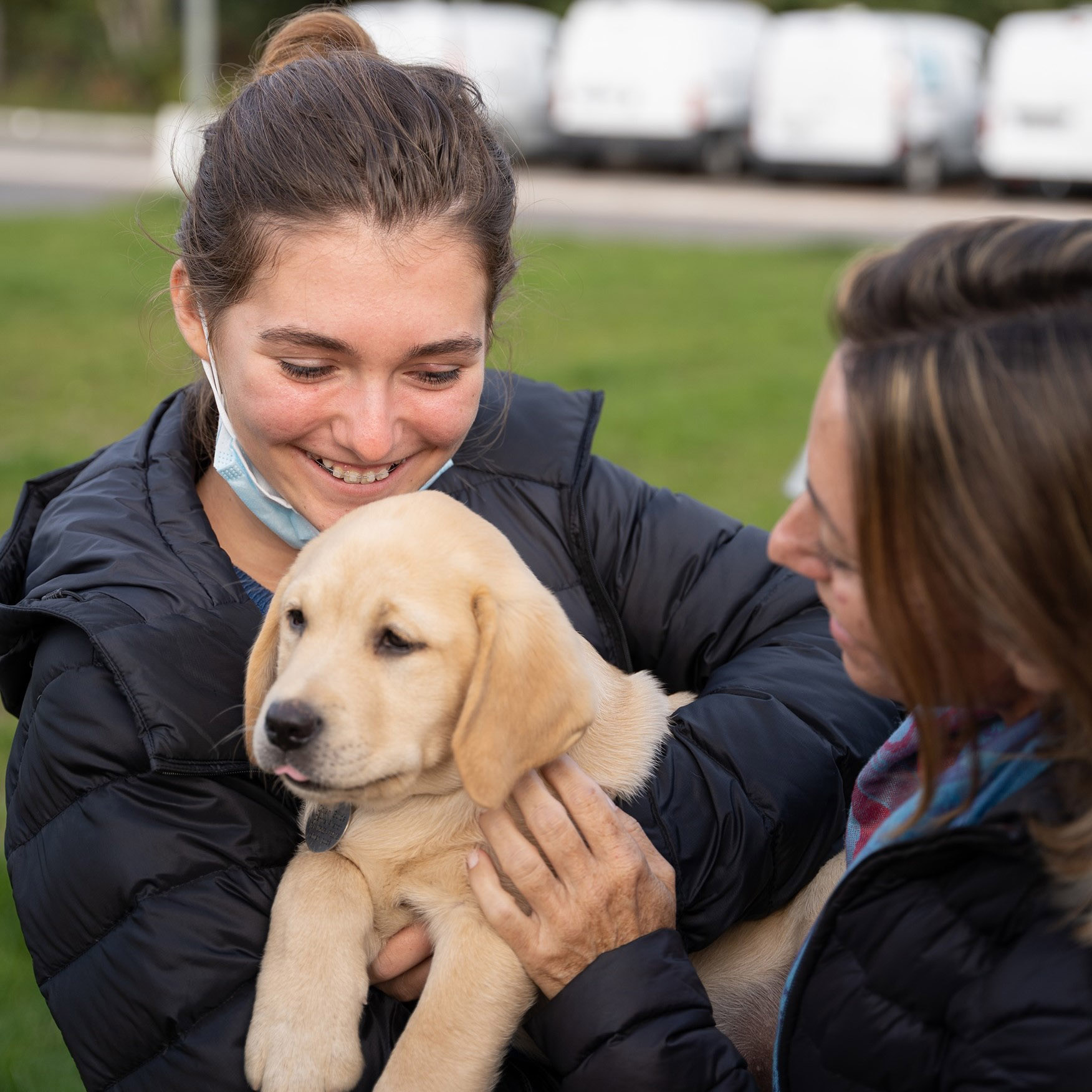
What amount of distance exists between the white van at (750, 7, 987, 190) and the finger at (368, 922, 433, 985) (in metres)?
18.9

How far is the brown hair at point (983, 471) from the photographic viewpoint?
176cm

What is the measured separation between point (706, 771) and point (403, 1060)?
31.5 inches

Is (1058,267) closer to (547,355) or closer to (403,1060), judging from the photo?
(403,1060)

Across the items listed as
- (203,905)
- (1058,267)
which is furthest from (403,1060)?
(1058,267)

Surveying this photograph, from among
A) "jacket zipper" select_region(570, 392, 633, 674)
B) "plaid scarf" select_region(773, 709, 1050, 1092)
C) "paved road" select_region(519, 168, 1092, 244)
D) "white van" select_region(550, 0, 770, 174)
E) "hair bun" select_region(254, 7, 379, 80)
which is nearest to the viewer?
"plaid scarf" select_region(773, 709, 1050, 1092)

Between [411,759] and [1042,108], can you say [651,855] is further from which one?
[1042,108]

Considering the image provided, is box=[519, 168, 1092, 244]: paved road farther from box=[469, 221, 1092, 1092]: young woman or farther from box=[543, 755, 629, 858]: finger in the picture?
box=[469, 221, 1092, 1092]: young woman

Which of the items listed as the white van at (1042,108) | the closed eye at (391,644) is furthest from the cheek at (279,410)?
the white van at (1042,108)

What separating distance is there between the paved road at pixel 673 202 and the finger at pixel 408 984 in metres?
12.0

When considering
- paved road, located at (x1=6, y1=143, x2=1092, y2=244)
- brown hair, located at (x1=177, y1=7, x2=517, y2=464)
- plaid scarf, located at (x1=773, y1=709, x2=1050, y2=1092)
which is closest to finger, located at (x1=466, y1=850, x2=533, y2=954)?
plaid scarf, located at (x1=773, y1=709, x2=1050, y2=1092)

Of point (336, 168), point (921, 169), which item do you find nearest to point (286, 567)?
point (336, 168)

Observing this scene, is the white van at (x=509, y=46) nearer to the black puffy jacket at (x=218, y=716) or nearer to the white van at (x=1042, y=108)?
the white van at (x=1042, y=108)

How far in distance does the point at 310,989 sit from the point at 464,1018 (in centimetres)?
27

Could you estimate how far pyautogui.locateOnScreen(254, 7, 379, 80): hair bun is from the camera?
307cm
